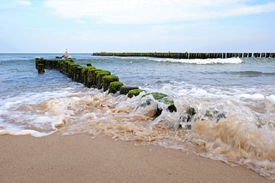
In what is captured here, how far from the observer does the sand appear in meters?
1.76

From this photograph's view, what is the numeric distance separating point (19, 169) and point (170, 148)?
5.15 ft

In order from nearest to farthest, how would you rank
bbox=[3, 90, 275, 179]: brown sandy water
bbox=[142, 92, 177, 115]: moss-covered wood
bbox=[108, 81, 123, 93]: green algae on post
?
1. bbox=[3, 90, 275, 179]: brown sandy water
2. bbox=[142, 92, 177, 115]: moss-covered wood
3. bbox=[108, 81, 123, 93]: green algae on post

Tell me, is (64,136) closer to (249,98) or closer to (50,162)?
(50,162)

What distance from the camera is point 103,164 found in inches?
77.8

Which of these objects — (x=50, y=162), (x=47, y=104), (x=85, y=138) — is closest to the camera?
(x=50, y=162)

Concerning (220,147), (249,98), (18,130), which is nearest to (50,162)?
(18,130)

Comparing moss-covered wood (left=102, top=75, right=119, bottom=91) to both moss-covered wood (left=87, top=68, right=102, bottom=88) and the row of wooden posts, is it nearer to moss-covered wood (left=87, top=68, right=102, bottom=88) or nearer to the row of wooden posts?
the row of wooden posts

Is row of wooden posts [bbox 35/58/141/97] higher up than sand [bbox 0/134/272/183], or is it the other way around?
row of wooden posts [bbox 35/58/141/97]

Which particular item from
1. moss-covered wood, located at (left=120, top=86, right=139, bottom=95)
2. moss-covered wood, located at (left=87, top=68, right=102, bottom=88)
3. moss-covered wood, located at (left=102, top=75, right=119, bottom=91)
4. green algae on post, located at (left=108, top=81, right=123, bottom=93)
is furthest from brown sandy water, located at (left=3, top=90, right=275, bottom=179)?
moss-covered wood, located at (left=87, top=68, right=102, bottom=88)

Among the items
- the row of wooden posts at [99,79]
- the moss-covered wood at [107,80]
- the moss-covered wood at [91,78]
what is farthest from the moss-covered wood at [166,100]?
the moss-covered wood at [91,78]

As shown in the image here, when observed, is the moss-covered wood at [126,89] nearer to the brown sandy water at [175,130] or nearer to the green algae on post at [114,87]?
the green algae on post at [114,87]

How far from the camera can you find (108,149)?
231 centimetres

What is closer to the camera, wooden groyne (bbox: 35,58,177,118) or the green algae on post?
wooden groyne (bbox: 35,58,177,118)

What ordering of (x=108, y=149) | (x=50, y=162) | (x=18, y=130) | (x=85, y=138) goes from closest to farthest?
(x=50, y=162), (x=108, y=149), (x=85, y=138), (x=18, y=130)
